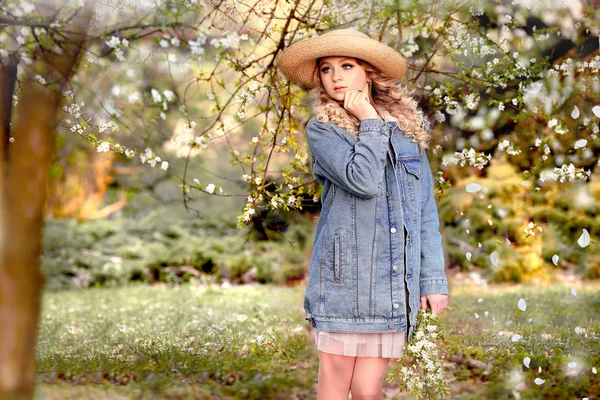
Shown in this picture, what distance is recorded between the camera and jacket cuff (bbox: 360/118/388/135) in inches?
89.2

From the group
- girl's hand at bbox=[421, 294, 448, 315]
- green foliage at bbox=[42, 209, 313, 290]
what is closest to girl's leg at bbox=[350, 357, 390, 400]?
girl's hand at bbox=[421, 294, 448, 315]

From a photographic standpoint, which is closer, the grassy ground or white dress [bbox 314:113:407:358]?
white dress [bbox 314:113:407:358]

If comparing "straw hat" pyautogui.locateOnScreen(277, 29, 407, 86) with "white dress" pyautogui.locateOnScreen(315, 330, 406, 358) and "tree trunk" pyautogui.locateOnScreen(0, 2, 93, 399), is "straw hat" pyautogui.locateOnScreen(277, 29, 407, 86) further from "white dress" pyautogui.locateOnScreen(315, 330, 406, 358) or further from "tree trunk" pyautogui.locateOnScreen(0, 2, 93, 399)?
"tree trunk" pyautogui.locateOnScreen(0, 2, 93, 399)

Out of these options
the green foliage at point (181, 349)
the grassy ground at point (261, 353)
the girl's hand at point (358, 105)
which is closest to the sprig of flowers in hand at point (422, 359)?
the grassy ground at point (261, 353)

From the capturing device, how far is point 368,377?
226cm

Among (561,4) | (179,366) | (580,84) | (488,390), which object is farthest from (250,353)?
(561,4)

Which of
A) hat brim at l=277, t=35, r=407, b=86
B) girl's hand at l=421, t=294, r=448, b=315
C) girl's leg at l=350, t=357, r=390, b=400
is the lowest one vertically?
girl's leg at l=350, t=357, r=390, b=400

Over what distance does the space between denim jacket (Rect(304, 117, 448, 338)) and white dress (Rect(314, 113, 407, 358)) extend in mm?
37

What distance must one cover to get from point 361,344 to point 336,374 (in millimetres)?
145

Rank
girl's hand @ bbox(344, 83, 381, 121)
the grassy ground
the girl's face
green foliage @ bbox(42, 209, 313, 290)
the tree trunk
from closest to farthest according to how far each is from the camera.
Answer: the tree trunk < girl's hand @ bbox(344, 83, 381, 121) < the girl's face < the grassy ground < green foliage @ bbox(42, 209, 313, 290)

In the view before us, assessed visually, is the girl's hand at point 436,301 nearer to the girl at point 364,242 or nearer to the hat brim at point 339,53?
the girl at point 364,242

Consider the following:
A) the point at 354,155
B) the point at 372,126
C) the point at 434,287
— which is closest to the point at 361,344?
the point at 434,287

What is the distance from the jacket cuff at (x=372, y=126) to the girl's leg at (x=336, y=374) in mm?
791

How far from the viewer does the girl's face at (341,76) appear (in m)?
2.42
